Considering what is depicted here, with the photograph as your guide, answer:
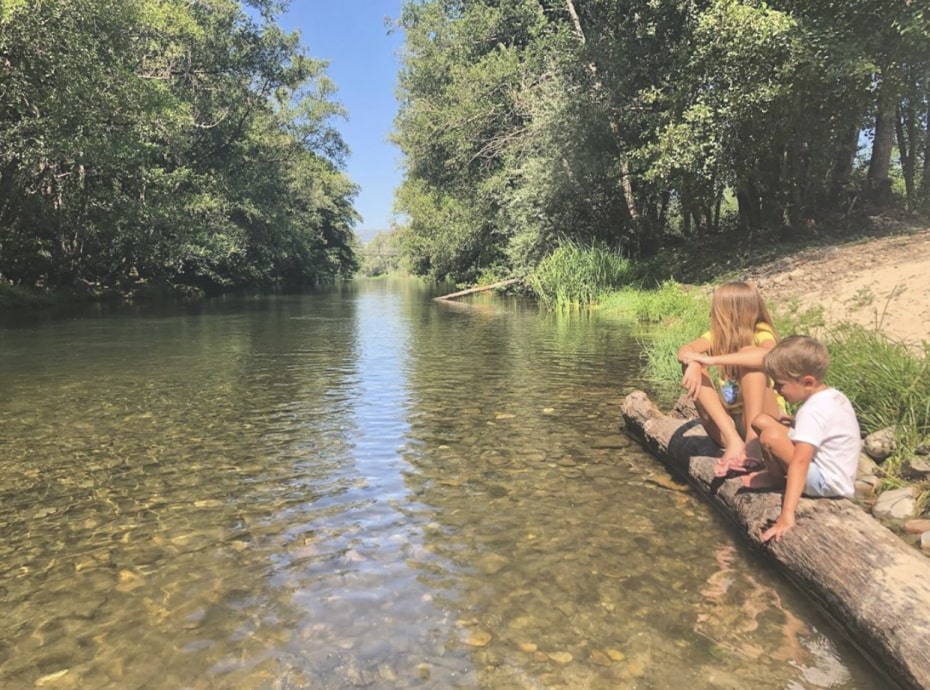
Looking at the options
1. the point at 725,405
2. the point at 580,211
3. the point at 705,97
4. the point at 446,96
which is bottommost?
the point at 725,405

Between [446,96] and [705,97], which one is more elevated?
[446,96]

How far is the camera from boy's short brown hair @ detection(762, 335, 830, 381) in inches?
166

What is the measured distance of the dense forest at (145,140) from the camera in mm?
19047

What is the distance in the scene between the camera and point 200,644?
138 inches

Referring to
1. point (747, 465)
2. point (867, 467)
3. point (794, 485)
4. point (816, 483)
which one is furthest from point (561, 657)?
point (867, 467)

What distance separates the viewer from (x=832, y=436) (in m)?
4.14

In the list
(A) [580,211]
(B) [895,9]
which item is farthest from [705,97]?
(A) [580,211]

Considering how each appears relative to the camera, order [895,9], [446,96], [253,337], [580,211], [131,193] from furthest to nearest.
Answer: [446,96], [131,193], [580,211], [253,337], [895,9]

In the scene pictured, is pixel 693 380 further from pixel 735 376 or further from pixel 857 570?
pixel 857 570

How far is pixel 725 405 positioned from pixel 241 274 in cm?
4596

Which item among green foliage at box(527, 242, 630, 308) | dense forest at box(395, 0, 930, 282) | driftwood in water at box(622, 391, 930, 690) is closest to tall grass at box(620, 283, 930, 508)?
driftwood in water at box(622, 391, 930, 690)

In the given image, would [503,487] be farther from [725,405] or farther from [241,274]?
[241,274]

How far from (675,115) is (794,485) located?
17.8 meters

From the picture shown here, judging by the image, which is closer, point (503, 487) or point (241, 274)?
point (503, 487)
